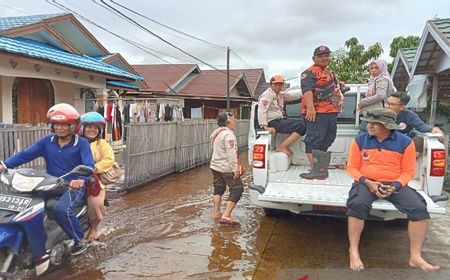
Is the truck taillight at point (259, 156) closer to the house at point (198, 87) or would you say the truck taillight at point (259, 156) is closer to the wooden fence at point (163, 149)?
the wooden fence at point (163, 149)

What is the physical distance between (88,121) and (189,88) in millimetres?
24267

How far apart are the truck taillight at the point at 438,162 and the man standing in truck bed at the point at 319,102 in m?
1.37

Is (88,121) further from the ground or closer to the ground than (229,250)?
further from the ground

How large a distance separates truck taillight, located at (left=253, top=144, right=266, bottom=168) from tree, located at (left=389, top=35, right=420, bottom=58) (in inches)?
838

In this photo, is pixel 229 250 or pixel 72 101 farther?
pixel 72 101

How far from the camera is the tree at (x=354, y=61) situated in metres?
22.7

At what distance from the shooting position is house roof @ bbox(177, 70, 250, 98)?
27.6 m

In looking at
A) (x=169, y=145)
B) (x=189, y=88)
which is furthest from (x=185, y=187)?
(x=189, y=88)

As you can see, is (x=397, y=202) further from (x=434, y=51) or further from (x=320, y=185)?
(x=434, y=51)

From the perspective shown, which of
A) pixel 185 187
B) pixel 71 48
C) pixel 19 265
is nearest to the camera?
pixel 19 265

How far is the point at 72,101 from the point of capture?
13125 mm

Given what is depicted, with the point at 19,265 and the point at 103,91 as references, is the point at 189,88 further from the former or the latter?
the point at 19,265

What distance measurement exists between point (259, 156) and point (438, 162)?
1982 mm

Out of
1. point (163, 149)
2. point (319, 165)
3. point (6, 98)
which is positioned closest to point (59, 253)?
point (319, 165)
